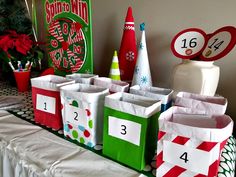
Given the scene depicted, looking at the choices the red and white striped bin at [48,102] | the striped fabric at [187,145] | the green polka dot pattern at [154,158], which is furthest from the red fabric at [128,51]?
the striped fabric at [187,145]

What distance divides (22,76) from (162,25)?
28.6 inches

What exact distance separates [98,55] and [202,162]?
0.89 m

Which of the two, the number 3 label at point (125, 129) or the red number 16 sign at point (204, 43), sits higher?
the red number 16 sign at point (204, 43)

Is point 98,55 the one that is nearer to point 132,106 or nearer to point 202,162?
point 132,106

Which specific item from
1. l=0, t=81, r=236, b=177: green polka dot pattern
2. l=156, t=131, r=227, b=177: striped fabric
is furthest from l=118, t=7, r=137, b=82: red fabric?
l=156, t=131, r=227, b=177: striped fabric

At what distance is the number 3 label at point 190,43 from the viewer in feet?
2.27

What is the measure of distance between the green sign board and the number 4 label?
0.59 meters

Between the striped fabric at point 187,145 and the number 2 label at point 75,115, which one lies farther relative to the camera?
the number 2 label at point 75,115

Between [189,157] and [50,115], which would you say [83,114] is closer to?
[50,115]

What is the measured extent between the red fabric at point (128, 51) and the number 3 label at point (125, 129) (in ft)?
1.30

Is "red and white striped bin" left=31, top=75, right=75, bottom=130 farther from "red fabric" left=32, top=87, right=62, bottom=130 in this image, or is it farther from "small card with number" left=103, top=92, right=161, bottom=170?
"small card with number" left=103, top=92, right=161, bottom=170

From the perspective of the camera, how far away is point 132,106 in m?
0.50

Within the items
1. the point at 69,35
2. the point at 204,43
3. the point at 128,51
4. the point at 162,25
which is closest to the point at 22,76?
the point at 69,35

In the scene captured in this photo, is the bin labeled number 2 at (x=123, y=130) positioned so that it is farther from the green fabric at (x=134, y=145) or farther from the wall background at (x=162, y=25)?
the wall background at (x=162, y=25)
